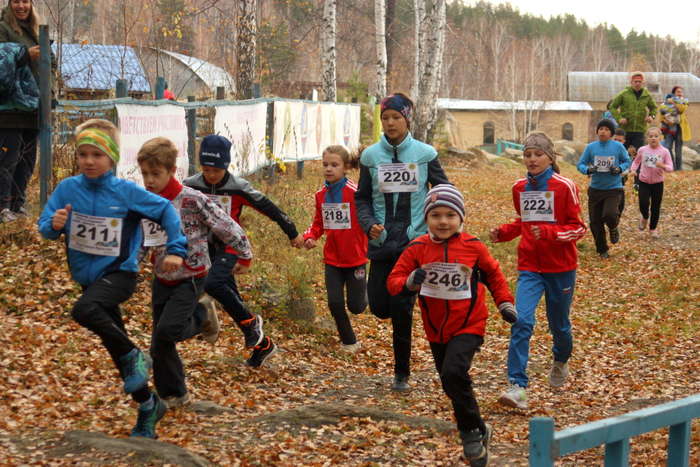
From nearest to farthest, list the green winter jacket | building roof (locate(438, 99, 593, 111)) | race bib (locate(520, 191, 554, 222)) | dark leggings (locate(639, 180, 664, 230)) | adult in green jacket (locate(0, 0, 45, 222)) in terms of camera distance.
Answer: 1. race bib (locate(520, 191, 554, 222))
2. adult in green jacket (locate(0, 0, 45, 222))
3. dark leggings (locate(639, 180, 664, 230))
4. the green winter jacket
5. building roof (locate(438, 99, 593, 111))

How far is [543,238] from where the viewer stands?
7.14 metres

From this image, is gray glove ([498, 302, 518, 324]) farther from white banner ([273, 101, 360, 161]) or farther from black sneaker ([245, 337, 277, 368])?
white banner ([273, 101, 360, 161])

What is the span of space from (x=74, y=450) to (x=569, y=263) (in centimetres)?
409

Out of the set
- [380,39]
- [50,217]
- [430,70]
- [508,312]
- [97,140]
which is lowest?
[508,312]

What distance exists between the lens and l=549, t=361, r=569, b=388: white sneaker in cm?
796

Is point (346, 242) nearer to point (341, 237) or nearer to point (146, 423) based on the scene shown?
point (341, 237)

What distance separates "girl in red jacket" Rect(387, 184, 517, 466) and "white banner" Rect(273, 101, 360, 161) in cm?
1131

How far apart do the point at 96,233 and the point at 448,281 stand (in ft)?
7.01

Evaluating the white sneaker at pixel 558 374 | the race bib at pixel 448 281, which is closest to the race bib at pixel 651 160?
the white sneaker at pixel 558 374

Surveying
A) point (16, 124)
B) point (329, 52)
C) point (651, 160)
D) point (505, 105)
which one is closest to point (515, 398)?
point (16, 124)

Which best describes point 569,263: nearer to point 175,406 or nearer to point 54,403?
point 175,406

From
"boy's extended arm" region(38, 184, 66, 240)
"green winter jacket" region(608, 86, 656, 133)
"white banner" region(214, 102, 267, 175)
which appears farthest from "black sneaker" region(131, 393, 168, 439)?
"green winter jacket" region(608, 86, 656, 133)

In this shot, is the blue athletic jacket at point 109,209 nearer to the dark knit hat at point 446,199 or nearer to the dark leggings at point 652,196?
the dark knit hat at point 446,199

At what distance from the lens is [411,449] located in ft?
19.3
